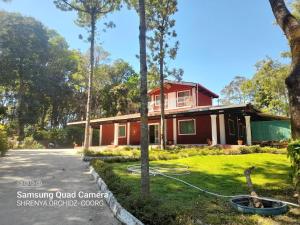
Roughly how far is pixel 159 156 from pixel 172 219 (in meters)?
10.1

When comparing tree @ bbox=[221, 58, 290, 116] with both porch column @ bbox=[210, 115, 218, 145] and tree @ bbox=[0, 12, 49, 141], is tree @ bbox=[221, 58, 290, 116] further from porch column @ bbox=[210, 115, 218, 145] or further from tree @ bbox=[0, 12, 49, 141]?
tree @ bbox=[0, 12, 49, 141]

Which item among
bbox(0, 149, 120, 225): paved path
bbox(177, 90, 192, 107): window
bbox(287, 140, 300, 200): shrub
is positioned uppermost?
bbox(177, 90, 192, 107): window

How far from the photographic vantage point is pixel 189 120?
2245 centimetres

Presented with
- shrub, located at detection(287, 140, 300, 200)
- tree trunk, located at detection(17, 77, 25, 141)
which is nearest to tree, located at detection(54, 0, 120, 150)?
shrub, located at detection(287, 140, 300, 200)

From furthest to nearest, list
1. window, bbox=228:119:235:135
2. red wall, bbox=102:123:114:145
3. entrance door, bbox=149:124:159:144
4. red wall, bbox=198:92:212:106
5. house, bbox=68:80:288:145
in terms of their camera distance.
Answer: red wall, bbox=102:123:114:145, red wall, bbox=198:92:212:106, entrance door, bbox=149:124:159:144, window, bbox=228:119:235:135, house, bbox=68:80:288:145

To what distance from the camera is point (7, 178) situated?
8.13 m

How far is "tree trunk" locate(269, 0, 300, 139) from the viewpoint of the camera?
493 cm

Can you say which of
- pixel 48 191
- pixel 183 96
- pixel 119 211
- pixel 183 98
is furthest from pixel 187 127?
pixel 119 211

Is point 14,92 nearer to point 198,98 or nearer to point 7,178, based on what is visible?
point 198,98

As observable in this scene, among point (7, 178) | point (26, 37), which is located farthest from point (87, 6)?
point (26, 37)

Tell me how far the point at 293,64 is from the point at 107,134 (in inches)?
1025

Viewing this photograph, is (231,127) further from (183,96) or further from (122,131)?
(122,131)

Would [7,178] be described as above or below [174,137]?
below

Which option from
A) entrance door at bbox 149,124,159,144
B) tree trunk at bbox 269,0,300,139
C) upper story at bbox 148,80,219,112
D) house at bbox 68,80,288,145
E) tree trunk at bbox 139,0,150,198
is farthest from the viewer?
entrance door at bbox 149,124,159,144
